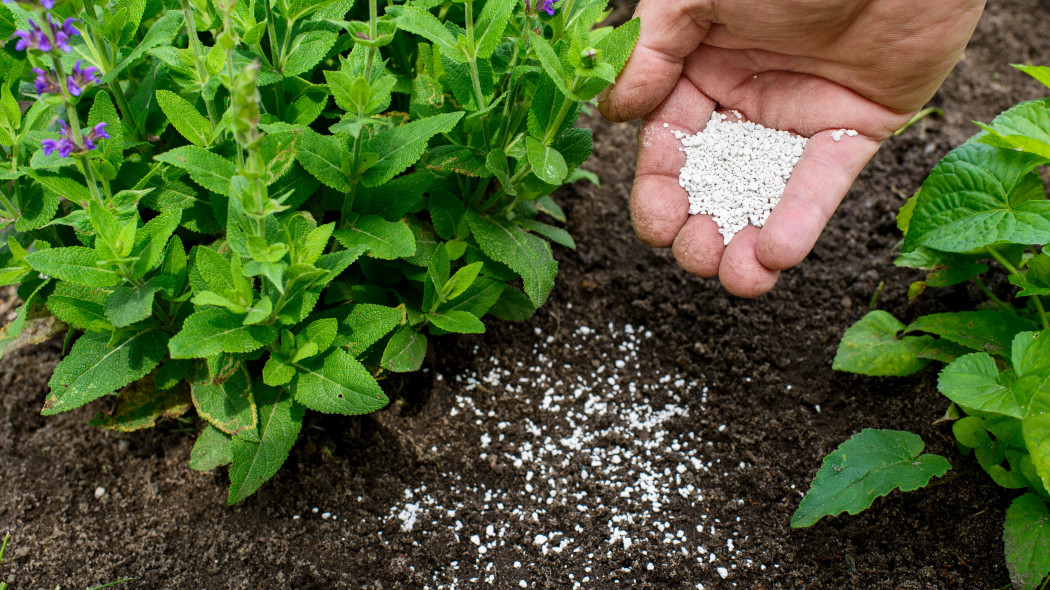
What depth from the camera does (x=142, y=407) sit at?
98.7 inches

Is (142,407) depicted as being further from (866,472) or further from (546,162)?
(866,472)

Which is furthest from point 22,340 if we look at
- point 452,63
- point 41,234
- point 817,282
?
point 817,282

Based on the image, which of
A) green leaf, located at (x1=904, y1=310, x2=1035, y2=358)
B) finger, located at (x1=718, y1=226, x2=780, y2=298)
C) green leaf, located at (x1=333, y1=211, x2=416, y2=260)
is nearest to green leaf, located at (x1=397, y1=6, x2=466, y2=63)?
green leaf, located at (x1=333, y1=211, x2=416, y2=260)

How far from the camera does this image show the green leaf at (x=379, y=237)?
2168 millimetres

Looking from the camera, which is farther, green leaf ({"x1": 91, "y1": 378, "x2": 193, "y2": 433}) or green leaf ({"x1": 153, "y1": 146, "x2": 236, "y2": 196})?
green leaf ({"x1": 91, "y1": 378, "x2": 193, "y2": 433})

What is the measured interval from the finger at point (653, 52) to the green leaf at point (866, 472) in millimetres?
1414

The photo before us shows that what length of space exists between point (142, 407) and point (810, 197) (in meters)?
2.50

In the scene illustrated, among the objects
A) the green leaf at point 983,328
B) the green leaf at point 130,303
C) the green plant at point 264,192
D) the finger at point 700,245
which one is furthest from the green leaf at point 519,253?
the green leaf at point 983,328

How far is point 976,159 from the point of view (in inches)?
98.0

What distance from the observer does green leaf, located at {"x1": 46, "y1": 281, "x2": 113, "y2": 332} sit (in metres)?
2.12

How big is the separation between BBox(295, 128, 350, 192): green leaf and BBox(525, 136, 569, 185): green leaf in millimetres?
555

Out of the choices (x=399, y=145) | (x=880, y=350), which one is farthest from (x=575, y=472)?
(x=399, y=145)

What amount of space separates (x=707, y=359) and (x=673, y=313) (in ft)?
0.88

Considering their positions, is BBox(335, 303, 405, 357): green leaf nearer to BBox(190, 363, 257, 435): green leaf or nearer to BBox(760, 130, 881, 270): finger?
BBox(190, 363, 257, 435): green leaf
